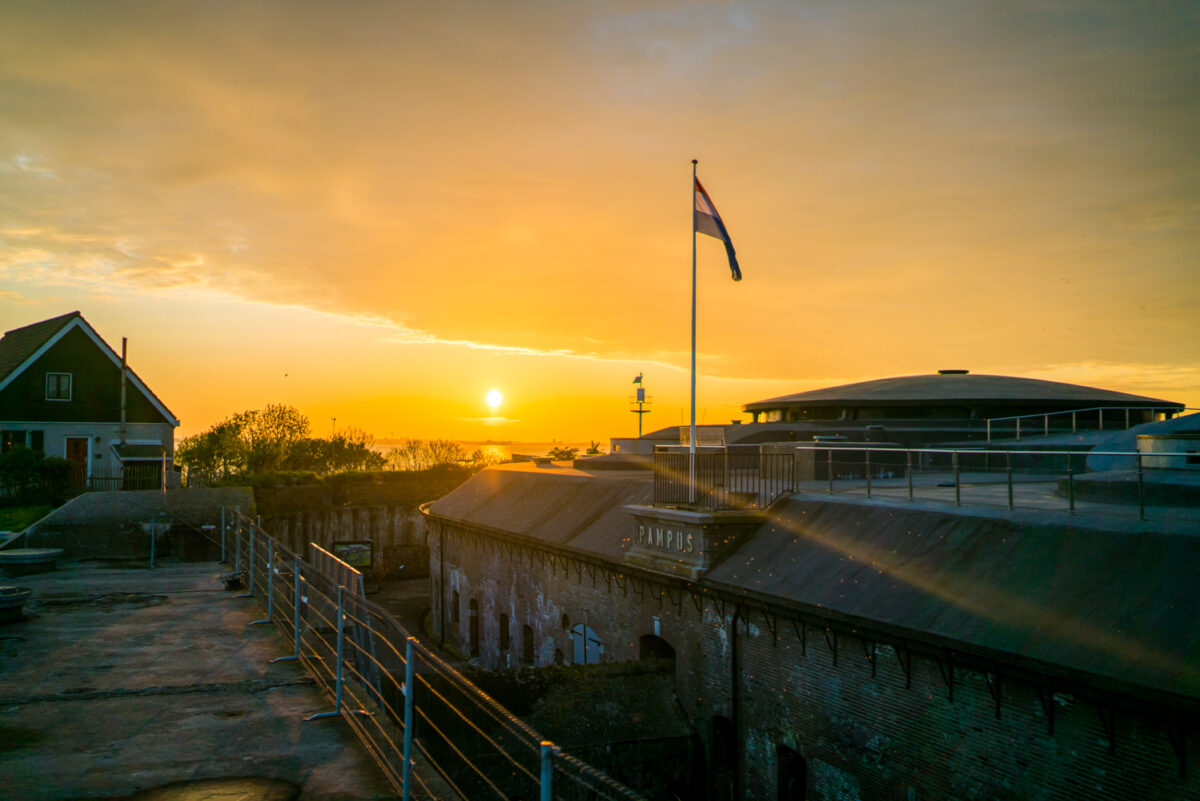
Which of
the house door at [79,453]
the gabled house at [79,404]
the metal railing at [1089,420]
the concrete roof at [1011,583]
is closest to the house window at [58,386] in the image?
the gabled house at [79,404]

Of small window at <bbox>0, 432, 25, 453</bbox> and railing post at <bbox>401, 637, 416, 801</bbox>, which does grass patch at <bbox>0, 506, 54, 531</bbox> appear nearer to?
small window at <bbox>0, 432, 25, 453</bbox>

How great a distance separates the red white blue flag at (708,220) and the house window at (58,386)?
116 feet

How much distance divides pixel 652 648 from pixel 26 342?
38.0 m

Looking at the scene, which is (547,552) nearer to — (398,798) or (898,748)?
(898,748)

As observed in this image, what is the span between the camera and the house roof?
1520 inches

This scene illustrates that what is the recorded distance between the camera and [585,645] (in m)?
24.5

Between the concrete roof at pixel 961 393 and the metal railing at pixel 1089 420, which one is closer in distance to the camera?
the metal railing at pixel 1089 420

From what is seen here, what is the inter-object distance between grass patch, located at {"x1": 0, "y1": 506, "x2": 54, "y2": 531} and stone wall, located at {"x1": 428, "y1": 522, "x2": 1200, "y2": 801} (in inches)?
847

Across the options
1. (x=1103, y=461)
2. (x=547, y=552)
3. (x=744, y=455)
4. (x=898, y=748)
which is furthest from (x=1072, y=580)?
(x=547, y=552)

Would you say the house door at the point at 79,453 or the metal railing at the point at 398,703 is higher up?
the house door at the point at 79,453

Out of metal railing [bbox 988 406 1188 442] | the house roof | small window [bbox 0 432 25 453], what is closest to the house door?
small window [bbox 0 432 25 453]

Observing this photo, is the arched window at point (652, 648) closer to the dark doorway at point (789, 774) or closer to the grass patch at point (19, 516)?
the dark doorway at point (789, 774)

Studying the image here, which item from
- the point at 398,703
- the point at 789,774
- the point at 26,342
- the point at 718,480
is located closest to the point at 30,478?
the point at 26,342

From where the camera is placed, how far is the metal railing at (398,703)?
19.9 ft
